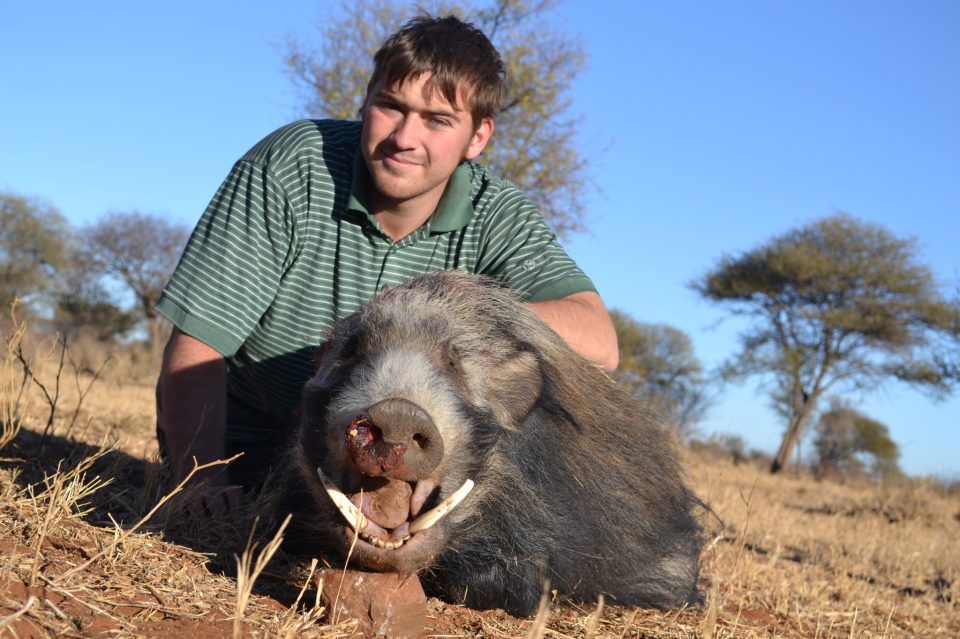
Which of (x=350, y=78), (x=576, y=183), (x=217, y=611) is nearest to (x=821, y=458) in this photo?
(x=576, y=183)

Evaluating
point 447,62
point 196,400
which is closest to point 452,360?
point 196,400

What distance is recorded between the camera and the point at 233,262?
12.6 ft

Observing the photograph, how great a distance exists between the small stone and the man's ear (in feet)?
7.36

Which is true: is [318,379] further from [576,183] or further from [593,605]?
[576,183]

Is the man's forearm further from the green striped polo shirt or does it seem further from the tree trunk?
the tree trunk

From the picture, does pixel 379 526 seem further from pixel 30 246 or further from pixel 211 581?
pixel 30 246

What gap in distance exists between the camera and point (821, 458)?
2777 cm

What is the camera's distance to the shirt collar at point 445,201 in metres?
4.07

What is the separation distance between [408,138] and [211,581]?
1.97 m

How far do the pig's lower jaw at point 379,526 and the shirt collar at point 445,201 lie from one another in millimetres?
1808

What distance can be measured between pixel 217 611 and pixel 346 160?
7.58 feet

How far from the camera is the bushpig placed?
7.97 ft

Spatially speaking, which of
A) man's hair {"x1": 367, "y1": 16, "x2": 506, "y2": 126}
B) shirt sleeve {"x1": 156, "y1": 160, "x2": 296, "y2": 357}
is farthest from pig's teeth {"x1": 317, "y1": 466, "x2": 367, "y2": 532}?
man's hair {"x1": 367, "y1": 16, "x2": 506, "y2": 126}

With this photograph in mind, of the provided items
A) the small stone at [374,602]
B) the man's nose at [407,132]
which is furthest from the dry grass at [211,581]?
the man's nose at [407,132]
